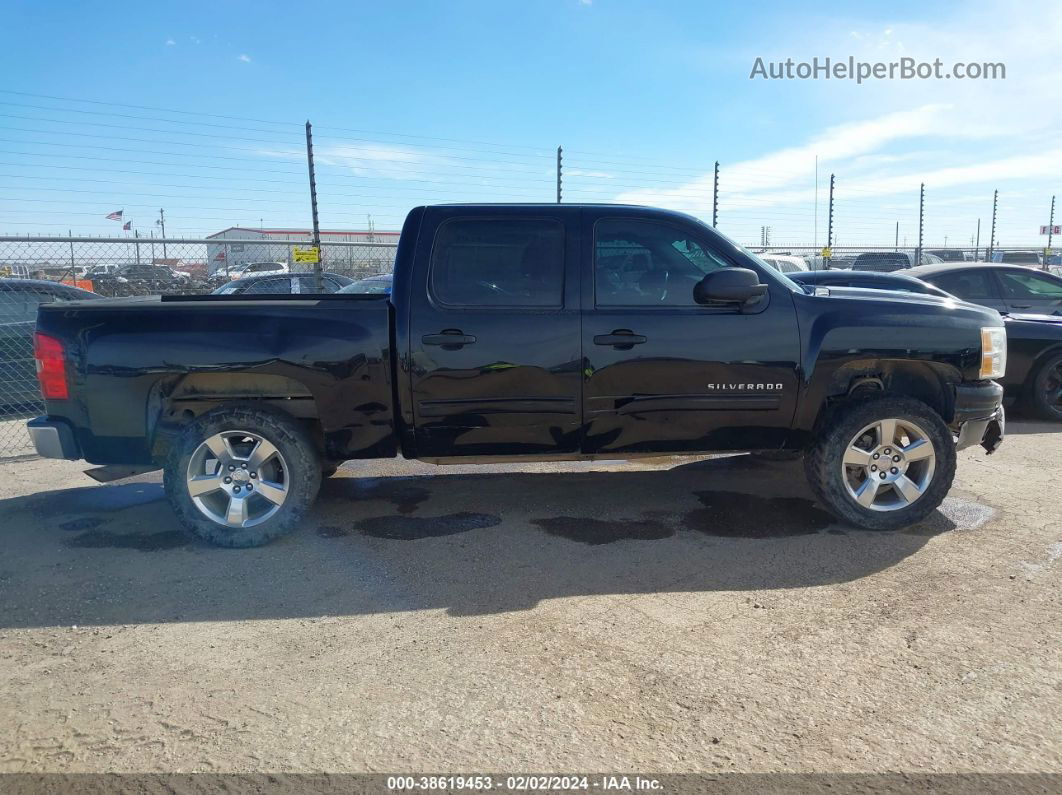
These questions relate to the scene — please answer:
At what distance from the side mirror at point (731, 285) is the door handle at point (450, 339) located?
1.37 meters

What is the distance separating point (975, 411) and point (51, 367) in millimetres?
5452

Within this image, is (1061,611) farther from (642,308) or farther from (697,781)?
(642,308)

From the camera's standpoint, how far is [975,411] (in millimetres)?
4770

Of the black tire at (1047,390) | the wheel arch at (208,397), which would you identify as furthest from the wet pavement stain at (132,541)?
the black tire at (1047,390)

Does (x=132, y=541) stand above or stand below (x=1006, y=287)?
below

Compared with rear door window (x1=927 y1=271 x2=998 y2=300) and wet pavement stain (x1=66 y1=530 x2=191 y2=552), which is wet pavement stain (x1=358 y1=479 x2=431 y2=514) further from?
rear door window (x1=927 y1=271 x2=998 y2=300)

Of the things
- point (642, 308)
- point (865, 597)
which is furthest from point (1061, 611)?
point (642, 308)

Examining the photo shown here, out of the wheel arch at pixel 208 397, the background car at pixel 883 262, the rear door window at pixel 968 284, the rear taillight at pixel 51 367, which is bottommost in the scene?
the wheel arch at pixel 208 397

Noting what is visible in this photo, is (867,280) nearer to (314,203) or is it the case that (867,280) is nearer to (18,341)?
(314,203)

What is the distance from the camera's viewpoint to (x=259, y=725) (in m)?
2.78

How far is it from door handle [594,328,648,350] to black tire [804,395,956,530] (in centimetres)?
132

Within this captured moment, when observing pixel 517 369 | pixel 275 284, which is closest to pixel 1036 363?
pixel 517 369

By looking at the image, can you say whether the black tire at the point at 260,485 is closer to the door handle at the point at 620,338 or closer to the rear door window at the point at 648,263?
the door handle at the point at 620,338

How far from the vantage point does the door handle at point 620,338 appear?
4512mm
